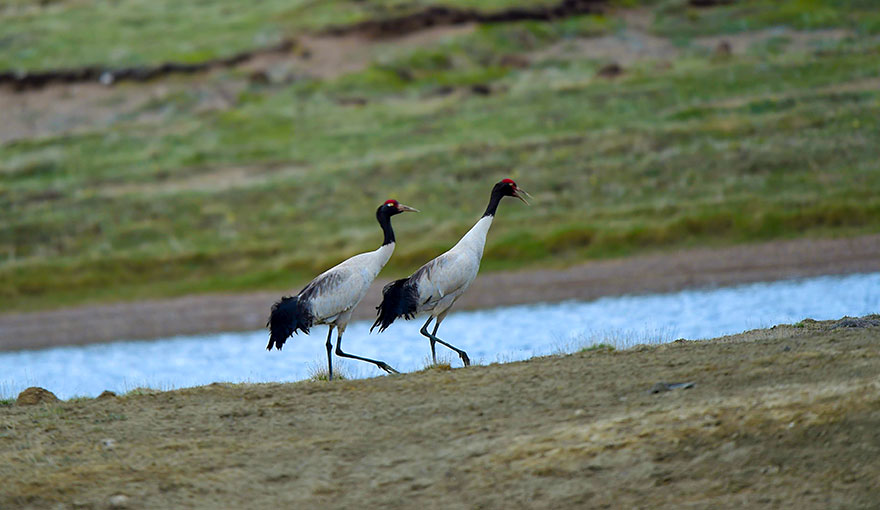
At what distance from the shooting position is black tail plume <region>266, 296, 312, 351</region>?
40.1 feet

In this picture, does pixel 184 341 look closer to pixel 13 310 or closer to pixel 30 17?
pixel 13 310

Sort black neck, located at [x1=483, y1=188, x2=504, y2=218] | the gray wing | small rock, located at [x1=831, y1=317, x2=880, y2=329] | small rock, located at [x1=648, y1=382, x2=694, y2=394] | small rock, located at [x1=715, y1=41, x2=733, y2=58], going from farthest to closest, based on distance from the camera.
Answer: small rock, located at [x1=715, y1=41, x2=733, y2=58]
black neck, located at [x1=483, y1=188, x2=504, y2=218]
the gray wing
small rock, located at [x1=831, y1=317, x2=880, y2=329]
small rock, located at [x1=648, y1=382, x2=694, y2=394]

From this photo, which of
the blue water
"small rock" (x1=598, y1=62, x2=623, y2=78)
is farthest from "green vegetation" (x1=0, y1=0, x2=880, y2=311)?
the blue water

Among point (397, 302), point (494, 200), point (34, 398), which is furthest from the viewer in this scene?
point (494, 200)

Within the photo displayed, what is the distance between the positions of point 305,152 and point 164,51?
785 inches

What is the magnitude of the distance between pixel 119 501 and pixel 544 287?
55.8 ft

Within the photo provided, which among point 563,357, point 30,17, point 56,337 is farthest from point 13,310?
point 30,17

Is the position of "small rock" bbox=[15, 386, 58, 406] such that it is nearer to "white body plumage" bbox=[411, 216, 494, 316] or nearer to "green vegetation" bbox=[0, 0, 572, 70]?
"white body plumage" bbox=[411, 216, 494, 316]

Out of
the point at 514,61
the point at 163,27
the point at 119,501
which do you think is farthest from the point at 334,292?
the point at 163,27

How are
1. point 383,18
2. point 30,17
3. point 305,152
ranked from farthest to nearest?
point 30,17, point 383,18, point 305,152

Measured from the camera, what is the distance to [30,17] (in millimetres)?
67938

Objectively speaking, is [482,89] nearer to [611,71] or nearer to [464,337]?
[611,71]

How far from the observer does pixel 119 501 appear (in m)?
8.02

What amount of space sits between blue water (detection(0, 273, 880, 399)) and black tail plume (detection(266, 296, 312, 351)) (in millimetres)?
4179
